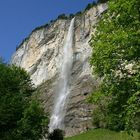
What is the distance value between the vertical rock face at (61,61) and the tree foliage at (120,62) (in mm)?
55738

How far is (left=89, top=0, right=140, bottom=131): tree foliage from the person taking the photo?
2845 cm

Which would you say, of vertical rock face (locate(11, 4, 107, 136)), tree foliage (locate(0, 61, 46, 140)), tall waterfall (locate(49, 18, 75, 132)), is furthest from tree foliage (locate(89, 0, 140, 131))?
tall waterfall (locate(49, 18, 75, 132))

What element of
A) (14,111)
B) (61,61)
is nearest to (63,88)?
(61,61)

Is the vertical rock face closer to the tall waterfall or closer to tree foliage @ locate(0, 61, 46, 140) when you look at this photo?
the tall waterfall

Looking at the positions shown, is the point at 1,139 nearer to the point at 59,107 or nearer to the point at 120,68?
the point at 120,68

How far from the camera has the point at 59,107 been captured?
101000 mm

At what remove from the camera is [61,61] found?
12138cm

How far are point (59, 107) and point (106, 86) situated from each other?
70.7 m

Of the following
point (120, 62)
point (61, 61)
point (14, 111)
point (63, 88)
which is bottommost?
point (120, 62)

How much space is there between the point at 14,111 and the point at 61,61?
246ft

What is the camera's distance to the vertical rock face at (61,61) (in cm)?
9406

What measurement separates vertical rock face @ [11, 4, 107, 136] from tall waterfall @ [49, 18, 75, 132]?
1.37m

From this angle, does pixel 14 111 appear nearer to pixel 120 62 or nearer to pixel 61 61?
pixel 120 62

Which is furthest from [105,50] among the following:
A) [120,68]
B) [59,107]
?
[59,107]
